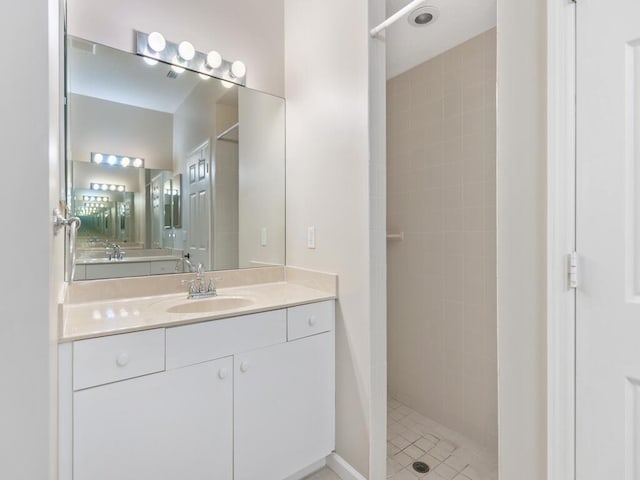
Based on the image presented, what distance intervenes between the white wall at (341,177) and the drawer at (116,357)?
880 millimetres

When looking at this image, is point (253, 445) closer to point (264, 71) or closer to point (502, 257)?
point (502, 257)

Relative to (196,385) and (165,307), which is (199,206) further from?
(196,385)

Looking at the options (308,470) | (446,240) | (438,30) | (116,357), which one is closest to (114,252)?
(116,357)

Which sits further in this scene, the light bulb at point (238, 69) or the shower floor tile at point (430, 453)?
the light bulb at point (238, 69)

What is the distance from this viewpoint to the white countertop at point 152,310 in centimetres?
113

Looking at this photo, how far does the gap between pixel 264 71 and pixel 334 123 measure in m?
0.75

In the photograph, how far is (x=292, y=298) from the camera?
64.5 inches

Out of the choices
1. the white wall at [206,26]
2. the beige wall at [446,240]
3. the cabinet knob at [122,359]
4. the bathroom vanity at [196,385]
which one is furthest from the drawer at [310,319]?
the white wall at [206,26]

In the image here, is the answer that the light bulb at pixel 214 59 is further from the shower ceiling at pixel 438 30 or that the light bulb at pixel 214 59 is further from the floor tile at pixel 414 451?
the floor tile at pixel 414 451

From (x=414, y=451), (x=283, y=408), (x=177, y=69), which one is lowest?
(x=414, y=451)

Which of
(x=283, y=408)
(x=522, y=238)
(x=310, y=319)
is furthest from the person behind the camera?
(x=310, y=319)
